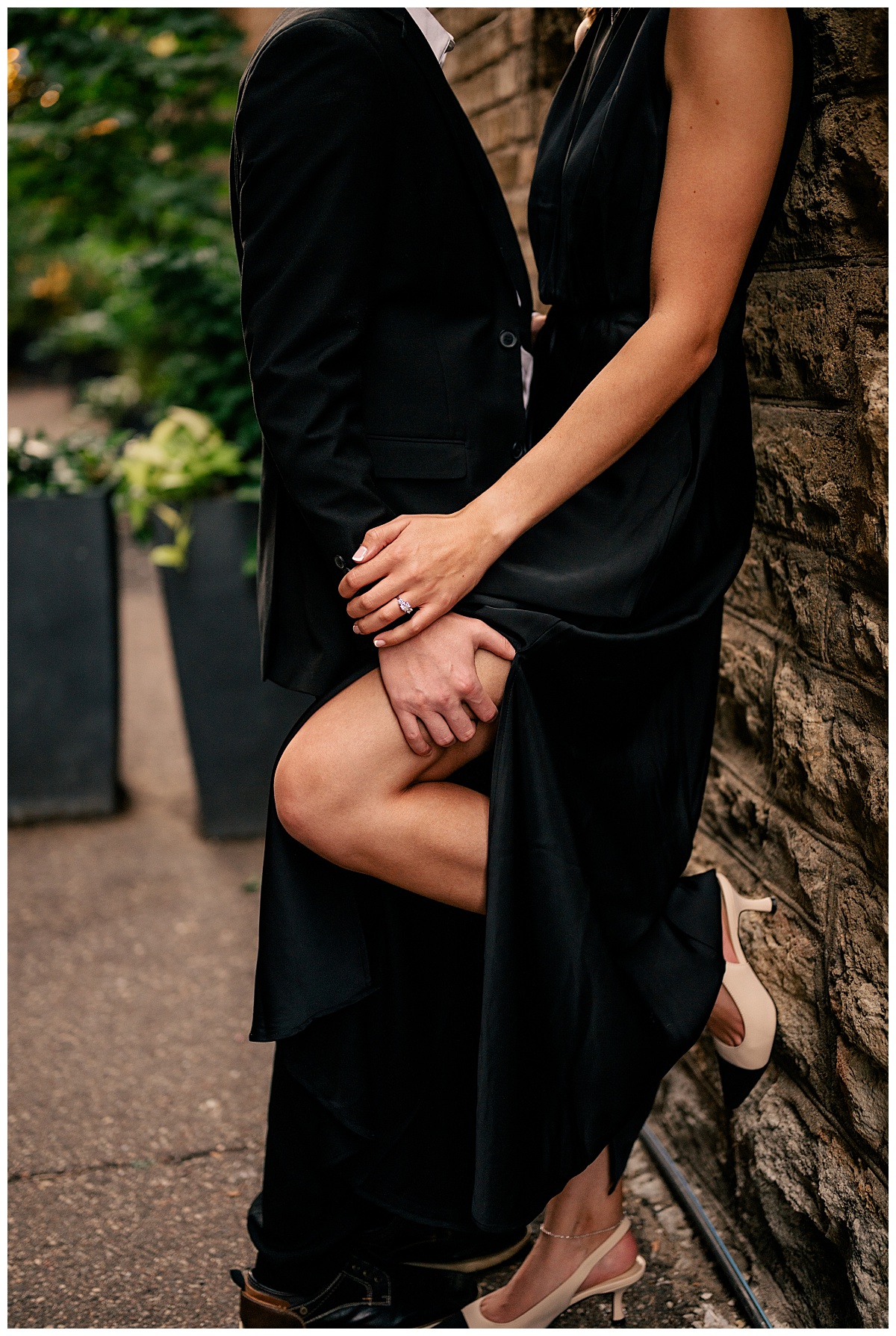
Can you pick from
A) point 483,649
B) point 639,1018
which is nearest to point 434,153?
point 483,649

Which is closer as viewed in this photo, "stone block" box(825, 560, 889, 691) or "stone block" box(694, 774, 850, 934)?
"stone block" box(825, 560, 889, 691)

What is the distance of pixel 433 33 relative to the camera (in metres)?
1.70

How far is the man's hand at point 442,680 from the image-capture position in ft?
4.93

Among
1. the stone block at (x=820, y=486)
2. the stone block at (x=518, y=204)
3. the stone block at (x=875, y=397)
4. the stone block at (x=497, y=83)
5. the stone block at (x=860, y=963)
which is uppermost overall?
the stone block at (x=497, y=83)

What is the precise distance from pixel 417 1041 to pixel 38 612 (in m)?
2.79

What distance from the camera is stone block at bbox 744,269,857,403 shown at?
1664mm

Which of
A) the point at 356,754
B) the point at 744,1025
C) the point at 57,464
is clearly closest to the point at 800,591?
the point at 744,1025

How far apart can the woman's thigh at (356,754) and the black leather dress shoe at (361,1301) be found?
86 cm

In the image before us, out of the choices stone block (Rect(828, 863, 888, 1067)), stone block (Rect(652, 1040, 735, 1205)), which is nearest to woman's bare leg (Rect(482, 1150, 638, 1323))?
stone block (Rect(652, 1040, 735, 1205))

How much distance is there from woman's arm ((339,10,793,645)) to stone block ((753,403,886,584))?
11.6 inches

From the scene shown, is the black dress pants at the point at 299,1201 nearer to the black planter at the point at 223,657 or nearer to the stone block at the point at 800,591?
the stone block at the point at 800,591

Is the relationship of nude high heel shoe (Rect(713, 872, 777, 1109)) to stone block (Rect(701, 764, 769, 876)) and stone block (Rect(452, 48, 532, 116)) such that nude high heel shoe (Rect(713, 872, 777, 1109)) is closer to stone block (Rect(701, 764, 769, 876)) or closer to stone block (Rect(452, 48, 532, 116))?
stone block (Rect(701, 764, 769, 876))

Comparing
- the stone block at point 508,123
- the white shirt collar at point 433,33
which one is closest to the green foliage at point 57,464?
the stone block at point 508,123

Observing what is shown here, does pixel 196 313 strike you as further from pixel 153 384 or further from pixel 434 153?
pixel 153 384
